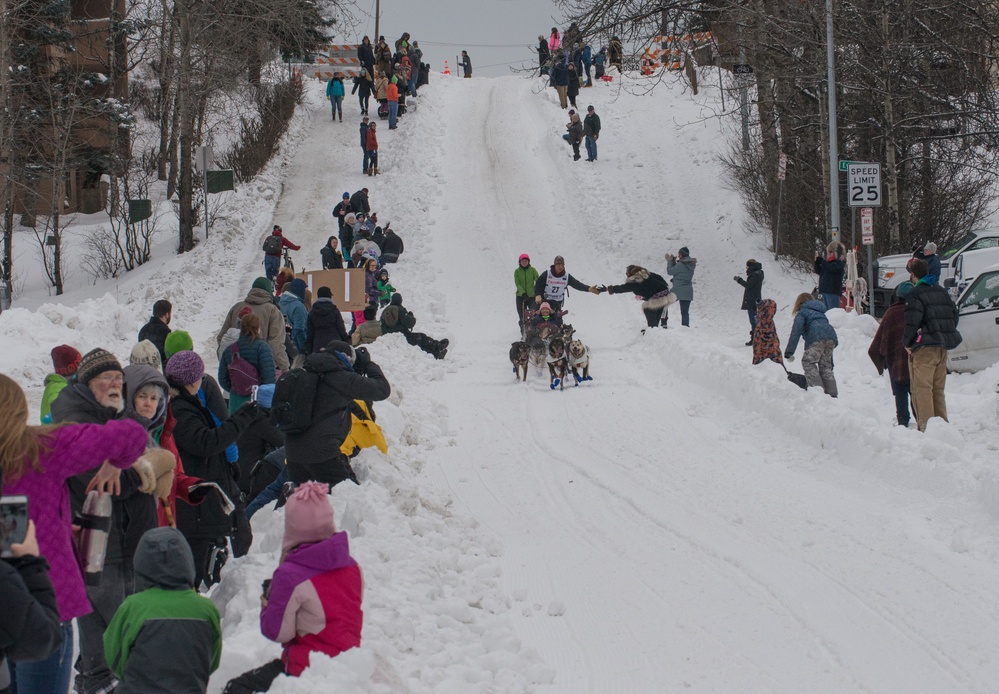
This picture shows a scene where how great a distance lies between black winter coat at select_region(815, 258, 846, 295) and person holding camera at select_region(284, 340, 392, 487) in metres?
13.2

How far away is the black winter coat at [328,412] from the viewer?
7.75 metres

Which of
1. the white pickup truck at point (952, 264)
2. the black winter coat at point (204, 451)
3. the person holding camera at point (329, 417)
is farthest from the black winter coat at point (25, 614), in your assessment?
the white pickup truck at point (952, 264)

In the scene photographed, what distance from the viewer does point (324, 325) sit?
13.5m

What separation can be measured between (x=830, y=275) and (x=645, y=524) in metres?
11.9

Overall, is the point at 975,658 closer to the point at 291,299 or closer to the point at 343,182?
the point at 291,299

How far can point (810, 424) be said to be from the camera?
1096 centimetres

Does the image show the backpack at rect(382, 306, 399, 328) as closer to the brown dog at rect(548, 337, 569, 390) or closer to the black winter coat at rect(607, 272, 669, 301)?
the brown dog at rect(548, 337, 569, 390)

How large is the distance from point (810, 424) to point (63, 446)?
27.4ft

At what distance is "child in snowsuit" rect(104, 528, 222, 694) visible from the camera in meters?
4.27

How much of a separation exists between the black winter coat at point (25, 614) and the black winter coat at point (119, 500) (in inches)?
65.7

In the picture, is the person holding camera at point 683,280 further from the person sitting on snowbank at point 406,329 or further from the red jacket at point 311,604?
the red jacket at point 311,604

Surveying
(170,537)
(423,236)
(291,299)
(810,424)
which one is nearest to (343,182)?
(423,236)

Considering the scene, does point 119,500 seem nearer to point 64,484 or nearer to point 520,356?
point 64,484

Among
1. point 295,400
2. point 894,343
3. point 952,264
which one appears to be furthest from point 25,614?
point 952,264
